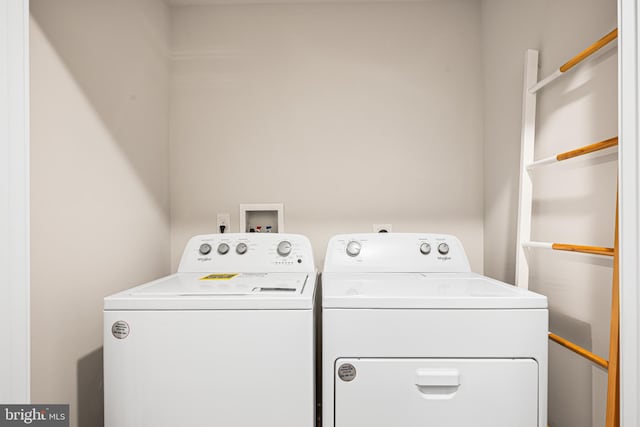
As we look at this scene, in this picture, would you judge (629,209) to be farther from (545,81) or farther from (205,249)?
(205,249)

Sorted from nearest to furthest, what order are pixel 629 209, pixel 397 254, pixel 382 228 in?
pixel 629 209
pixel 397 254
pixel 382 228

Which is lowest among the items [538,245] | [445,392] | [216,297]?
[445,392]

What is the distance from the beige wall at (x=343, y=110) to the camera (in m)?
2.05

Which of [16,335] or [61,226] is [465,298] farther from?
[61,226]

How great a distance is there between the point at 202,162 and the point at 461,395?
1.62 meters

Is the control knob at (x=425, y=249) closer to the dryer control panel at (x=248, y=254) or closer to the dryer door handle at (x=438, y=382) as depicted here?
the dryer control panel at (x=248, y=254)

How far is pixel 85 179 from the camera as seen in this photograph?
1384 mm

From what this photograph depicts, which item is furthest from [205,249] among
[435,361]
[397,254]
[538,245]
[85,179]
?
[538,245]

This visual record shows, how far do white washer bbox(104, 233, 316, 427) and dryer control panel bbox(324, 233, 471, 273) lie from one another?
62 centimetres

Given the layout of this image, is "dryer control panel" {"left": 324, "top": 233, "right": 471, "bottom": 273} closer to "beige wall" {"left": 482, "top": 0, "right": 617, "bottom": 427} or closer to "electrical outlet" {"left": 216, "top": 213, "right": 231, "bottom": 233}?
"beige wall" {"left": 482, "top": 0, "right": 617, "bottom": 427}

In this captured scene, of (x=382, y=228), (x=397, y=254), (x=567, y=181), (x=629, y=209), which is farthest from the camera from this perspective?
(x=382, y=228)

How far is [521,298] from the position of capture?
1101mm

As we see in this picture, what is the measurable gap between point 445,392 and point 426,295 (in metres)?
0.27

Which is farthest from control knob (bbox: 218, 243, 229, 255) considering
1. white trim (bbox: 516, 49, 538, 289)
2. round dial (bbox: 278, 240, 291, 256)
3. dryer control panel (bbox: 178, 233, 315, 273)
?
white trim (bbox: 516, 49, 538, 289)
